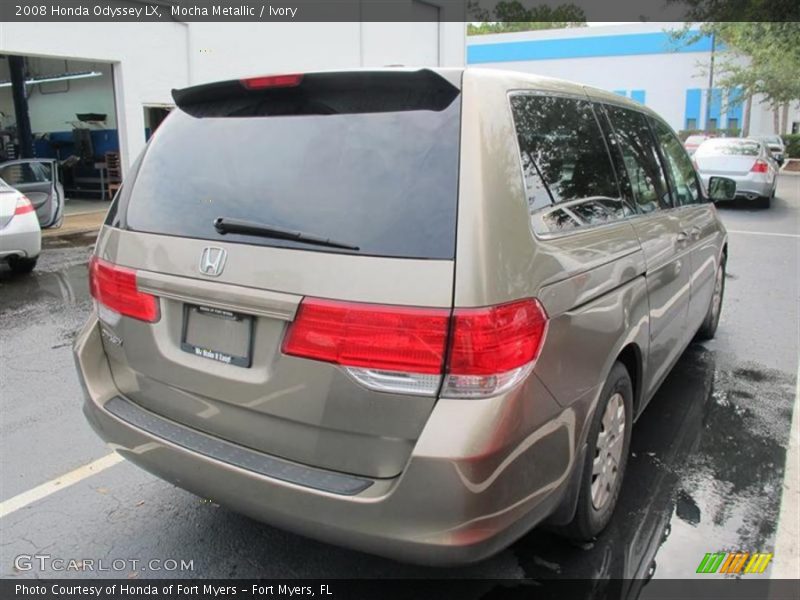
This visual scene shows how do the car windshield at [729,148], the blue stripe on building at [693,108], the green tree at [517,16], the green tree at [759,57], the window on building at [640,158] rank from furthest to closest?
the green tree at [517,16]
the blue stripe on building at [693,108]
the green tree at [759,57]
the car windshield at [729,148]
the window on building at [640,158]

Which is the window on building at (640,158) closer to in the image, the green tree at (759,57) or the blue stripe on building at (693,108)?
the green tree at (759,57)

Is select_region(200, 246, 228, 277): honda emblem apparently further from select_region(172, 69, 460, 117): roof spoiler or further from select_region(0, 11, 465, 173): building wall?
select_region(0, 11, 465, 173): building wall

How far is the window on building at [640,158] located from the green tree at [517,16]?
78.6 metres

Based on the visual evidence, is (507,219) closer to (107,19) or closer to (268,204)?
(268,204)

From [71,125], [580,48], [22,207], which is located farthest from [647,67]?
[22,207]

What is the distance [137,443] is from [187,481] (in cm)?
28

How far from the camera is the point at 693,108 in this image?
1836 inches

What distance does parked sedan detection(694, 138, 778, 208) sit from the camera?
14.4 metres

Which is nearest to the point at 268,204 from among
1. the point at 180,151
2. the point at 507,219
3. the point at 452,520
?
the point at 180,151

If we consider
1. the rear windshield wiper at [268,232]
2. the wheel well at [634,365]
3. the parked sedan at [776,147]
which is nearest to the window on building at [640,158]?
the wheel well at [634,365]

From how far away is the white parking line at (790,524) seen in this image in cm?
271

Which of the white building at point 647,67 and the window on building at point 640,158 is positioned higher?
the white building at point 647,67
